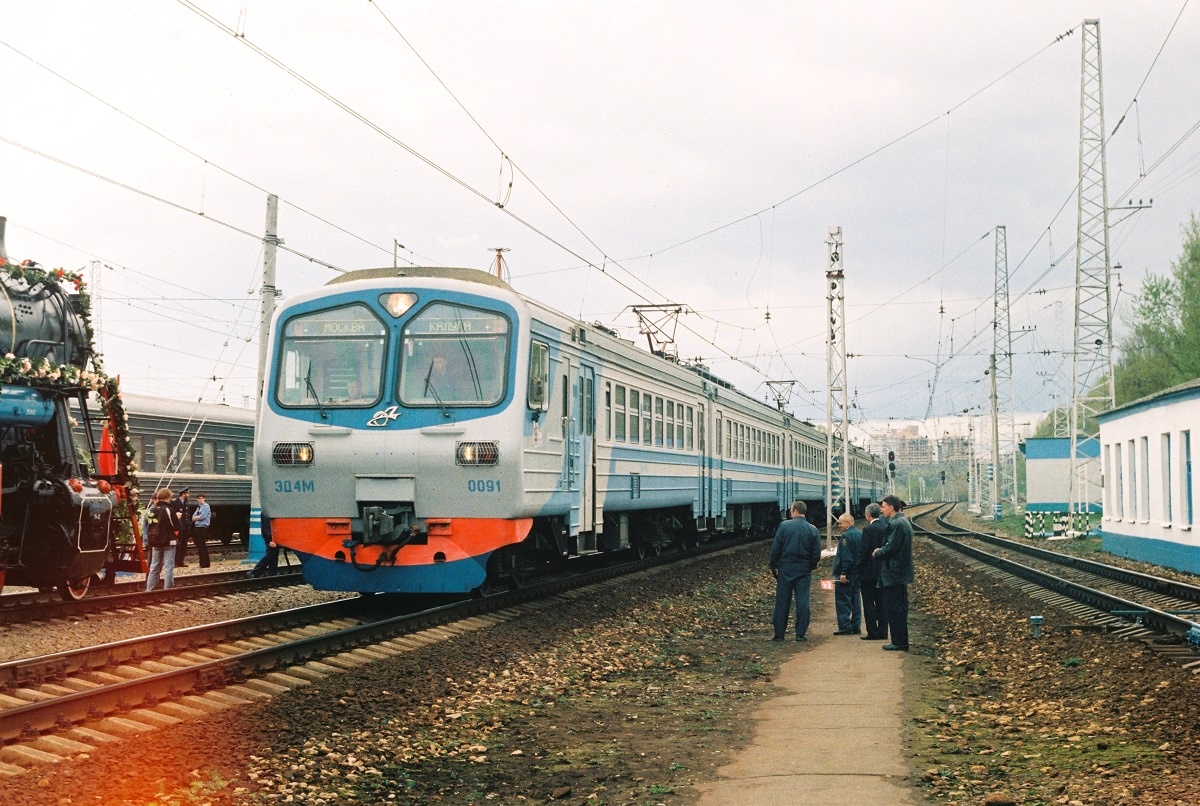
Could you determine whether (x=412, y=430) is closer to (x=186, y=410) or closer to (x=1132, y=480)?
(x=186, y=410)

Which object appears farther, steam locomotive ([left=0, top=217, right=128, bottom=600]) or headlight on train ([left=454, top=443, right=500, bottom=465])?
steam locomotive ([left=0, top=217, right=128, bottom=600])

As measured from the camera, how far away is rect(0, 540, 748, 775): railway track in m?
7.40

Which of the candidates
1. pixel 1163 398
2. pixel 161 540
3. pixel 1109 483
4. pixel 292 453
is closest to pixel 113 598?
pixel 161 540

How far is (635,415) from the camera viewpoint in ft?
61.3

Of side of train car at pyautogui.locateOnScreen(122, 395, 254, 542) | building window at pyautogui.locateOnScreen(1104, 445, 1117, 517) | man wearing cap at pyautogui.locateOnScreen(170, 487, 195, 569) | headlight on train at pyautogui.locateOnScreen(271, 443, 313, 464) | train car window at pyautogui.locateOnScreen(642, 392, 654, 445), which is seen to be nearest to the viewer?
headlight on train at pyautogui.locateOnScreen(271, 443, 313, 464)

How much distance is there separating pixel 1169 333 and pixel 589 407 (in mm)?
46296

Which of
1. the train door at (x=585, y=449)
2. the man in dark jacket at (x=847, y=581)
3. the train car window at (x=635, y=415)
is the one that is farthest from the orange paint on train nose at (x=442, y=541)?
the train car window at (x=635, y=415)

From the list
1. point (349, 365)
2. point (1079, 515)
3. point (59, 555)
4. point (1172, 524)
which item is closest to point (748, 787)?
point (349, 365)

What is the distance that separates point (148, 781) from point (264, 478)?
693 centimetres

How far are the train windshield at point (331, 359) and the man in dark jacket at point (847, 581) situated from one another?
18.0 feet

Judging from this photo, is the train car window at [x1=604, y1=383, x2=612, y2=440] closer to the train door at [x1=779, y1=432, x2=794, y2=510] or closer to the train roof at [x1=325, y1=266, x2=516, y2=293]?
the train roof at [x1=325, y1=266, x2=516, y2=293]

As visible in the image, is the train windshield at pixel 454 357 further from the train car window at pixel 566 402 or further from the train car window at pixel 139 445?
the train car window at pixel 139 445

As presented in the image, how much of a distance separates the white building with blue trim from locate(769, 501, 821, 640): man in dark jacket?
1066 cm

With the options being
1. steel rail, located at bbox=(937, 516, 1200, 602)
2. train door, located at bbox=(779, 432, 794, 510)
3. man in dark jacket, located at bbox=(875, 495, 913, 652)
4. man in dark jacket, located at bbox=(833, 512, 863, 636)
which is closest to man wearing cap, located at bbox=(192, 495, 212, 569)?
man in dark jacket, located at bbox=(833, 512, 863, 636)
